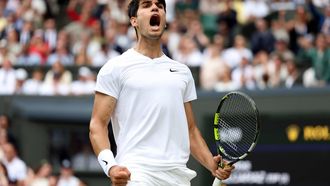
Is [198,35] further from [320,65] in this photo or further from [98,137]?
[98,137]

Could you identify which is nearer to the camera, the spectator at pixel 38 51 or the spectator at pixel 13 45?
the spectator at pixel 38 51

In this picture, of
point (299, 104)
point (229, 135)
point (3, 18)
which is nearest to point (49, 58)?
point (3, 18)

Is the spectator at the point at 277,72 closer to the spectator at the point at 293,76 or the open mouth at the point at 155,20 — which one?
the spectator at the point at 293,76

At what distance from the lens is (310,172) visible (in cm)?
1622

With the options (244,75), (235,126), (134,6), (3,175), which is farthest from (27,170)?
(134,6)

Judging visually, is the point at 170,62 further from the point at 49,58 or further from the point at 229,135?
the point at 49,58

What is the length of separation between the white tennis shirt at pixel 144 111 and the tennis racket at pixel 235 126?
16.8 inches

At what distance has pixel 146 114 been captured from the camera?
7.50 m

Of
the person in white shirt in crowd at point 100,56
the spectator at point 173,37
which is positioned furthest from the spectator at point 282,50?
the person in white shirt in crowd at point 100,56

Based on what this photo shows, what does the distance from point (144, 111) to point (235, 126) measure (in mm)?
868

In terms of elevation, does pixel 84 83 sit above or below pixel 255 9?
below

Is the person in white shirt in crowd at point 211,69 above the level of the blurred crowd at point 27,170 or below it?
above

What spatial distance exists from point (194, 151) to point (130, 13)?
106 centimetres

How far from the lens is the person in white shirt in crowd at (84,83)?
19.0 m
